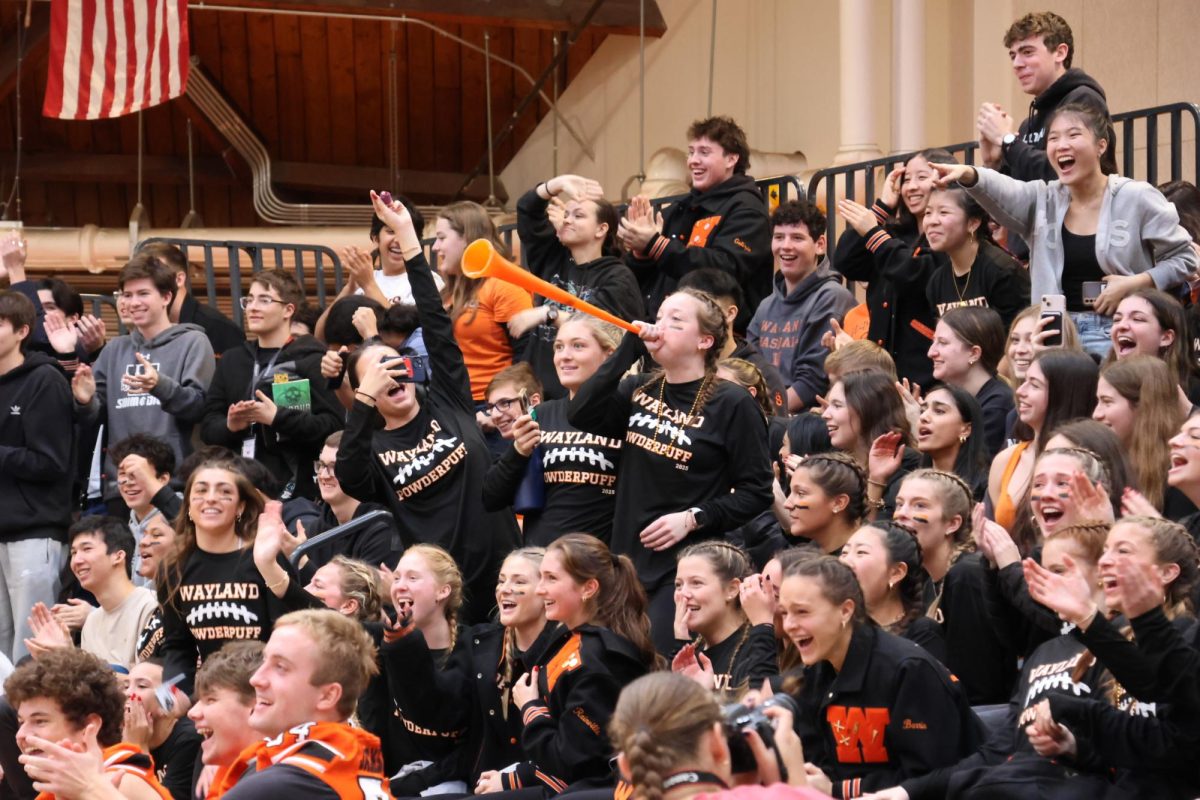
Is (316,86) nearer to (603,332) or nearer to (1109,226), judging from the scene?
(603,332)

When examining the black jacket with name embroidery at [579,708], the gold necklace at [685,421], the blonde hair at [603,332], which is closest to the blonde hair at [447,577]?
the black jacket with name embroidery at [579,708]

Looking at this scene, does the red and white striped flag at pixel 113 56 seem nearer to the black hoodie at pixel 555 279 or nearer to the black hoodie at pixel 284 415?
the black hoodie at pixel 284 415

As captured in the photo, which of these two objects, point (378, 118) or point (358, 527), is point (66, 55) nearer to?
point (378, 118)

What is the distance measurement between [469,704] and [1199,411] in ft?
7.65

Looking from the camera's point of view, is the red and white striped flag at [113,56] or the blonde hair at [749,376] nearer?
the blonde hair at [749,376]

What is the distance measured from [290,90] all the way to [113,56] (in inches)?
133

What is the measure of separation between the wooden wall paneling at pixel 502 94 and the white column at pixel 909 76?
13.6 ft

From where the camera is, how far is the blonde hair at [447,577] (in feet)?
18.6

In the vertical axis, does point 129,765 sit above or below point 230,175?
below

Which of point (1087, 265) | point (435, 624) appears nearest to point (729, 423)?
point (435, 624)

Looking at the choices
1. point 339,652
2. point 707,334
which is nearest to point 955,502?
point 707,334

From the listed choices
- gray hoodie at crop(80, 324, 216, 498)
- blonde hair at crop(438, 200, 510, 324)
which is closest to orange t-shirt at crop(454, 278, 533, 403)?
blonde hair at crop(438, 200, 510, 324)

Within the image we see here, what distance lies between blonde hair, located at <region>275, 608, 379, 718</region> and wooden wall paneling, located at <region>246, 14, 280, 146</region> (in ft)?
33.1

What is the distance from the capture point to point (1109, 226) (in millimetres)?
6379
